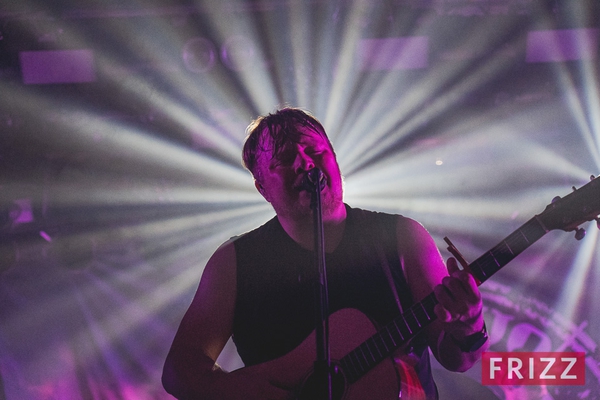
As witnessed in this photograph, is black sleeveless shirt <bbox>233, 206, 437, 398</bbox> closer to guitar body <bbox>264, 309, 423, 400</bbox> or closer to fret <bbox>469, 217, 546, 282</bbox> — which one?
guitar body <bbox>264, 309, 423, 400</bbox>

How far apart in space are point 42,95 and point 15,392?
2501 millimetres

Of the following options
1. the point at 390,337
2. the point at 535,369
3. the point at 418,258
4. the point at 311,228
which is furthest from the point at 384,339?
the point at 535,369

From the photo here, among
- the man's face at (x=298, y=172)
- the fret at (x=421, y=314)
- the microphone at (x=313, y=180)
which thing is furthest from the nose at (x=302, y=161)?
the fret at (x=421, y=314)

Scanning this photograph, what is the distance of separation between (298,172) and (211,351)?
88cm

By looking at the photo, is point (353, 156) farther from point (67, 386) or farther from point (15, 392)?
point (15, 392)

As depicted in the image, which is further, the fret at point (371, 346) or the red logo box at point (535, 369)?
the red logo box at point (535, 369)

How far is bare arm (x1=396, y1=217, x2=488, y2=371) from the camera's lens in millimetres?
1648

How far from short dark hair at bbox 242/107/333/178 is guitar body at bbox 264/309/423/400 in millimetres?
836

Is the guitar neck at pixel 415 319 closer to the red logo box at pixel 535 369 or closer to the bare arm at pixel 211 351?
the bare arm at pixel 211 351

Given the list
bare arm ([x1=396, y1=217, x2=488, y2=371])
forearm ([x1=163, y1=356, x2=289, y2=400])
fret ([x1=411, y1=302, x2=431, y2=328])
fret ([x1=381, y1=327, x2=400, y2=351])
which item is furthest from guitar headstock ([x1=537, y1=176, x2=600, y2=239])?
forearm ([x1=163, y1=356, x2=289, y2=400])

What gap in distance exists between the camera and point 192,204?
425cm

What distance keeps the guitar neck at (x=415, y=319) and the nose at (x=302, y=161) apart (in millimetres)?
772

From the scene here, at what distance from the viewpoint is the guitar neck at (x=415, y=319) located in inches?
69.2

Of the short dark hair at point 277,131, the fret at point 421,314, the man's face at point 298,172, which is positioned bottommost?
the fret at point 421,314
